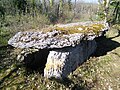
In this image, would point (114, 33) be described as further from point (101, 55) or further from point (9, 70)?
point (9, 70)

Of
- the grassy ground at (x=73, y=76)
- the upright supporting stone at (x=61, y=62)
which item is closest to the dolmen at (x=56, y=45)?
the upright supporting stone at (x=61, y=62)

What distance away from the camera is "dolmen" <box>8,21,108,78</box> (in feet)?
27.3

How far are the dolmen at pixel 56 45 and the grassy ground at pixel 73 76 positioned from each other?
0.46 meters

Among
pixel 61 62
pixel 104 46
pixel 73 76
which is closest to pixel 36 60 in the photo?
pixel 61 62

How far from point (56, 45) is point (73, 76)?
77.5 inches

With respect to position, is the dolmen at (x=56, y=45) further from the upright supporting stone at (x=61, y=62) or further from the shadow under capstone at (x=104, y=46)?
the shadow under capstone at (x=104, y=46)

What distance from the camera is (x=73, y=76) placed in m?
9.57

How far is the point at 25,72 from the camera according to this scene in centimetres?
899

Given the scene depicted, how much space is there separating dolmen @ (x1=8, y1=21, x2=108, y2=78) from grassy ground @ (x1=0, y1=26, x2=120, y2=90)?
460 millimetres

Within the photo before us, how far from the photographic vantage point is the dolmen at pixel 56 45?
8.34 m

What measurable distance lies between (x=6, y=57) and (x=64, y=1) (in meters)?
31.7

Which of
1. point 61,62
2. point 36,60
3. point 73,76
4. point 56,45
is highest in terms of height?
point 56,45

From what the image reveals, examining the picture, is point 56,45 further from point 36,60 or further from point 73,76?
point 36,60

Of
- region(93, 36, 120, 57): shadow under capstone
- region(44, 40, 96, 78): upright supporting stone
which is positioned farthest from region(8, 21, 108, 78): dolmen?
region(93, 36, 120, 57): shadow under capstone
